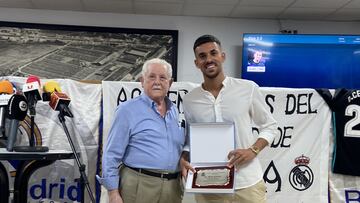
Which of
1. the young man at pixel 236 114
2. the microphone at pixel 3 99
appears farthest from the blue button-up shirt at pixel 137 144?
the microphone at pixel 3 99

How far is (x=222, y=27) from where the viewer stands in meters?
4.92

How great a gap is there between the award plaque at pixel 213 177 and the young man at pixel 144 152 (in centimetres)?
17

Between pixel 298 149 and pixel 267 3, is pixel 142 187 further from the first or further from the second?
pixel 267 3

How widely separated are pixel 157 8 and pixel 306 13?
1901 mm

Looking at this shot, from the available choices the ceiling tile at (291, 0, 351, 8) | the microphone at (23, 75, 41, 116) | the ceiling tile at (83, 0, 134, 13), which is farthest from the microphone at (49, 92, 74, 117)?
the ceiling tile at (291, 0, 351, 8)

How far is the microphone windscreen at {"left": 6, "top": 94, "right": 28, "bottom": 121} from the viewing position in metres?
1.96

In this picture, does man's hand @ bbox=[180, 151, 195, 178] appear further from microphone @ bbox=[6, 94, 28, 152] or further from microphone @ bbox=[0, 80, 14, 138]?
microphone @ bbox=[0, 80, 14, 138]

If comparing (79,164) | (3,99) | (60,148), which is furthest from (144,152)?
(60,148)

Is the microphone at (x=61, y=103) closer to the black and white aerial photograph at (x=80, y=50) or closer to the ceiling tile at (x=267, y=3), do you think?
the black and white aerial photograph at (x=80, y=50)

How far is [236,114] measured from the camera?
165 cm

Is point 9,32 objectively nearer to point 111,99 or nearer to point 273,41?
point 111,99

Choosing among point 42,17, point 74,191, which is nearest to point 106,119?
point 74,191

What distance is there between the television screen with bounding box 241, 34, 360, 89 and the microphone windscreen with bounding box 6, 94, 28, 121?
3.15 m

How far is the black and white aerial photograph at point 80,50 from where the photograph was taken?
465 cm
